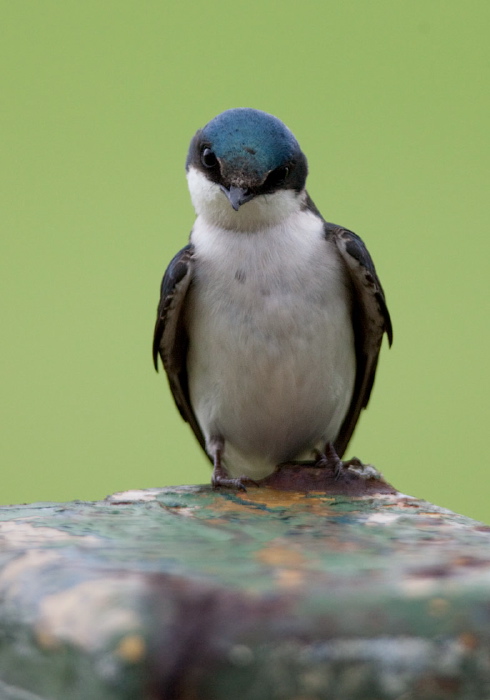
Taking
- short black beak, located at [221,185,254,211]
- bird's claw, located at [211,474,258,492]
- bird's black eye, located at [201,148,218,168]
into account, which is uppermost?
bird's black eye, located at [201,148,218,168]

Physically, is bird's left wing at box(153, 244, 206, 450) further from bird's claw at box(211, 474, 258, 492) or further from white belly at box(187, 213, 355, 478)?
bird's claw at box(211, 474, 258, 492)

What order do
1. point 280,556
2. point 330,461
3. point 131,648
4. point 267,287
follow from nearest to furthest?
point 131,648 < point 280,556 < point 267,287 < point 330,461

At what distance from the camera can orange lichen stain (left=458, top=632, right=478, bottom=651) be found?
57.9 inches

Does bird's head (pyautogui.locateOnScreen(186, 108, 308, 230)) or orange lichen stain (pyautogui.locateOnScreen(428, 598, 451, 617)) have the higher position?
bird's head (pyautogui.locateOnScreen(186, 108, 308, 230))

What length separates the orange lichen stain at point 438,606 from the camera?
149 cm

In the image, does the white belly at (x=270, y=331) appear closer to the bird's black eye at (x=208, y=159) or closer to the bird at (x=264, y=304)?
the bird at (x=264, y=304)

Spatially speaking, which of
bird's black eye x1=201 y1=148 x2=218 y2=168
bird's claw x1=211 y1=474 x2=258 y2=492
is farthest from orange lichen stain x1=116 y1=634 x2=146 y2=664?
bird's black eye x1=201 y1=148 x2=218 y2=168

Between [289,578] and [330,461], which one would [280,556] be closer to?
[289,578]

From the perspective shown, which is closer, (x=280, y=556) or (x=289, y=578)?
(x=289, y=578)

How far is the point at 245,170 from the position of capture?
2.50m

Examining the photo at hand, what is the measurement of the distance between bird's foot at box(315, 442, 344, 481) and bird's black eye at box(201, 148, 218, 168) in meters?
0.83

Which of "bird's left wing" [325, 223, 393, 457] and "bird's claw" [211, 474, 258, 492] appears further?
"bird's left wing" [325, 223, 393, 457]

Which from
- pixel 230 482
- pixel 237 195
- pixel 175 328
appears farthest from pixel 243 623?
pixel 175 328

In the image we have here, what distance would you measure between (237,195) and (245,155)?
102 millimetres
